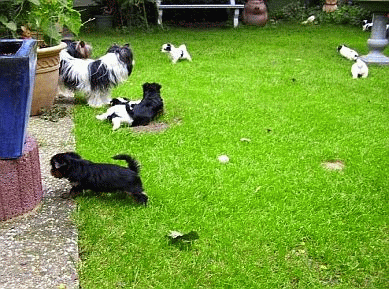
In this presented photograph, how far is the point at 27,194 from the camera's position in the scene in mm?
3004

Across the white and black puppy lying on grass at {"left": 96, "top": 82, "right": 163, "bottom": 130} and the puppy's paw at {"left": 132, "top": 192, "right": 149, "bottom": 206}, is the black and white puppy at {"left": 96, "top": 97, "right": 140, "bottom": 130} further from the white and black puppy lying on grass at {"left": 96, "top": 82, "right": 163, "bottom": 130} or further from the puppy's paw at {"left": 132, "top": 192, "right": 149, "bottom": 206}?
the puppy's paw at {"left": 132, "top": 192, "right": 149, "bottom": 206}

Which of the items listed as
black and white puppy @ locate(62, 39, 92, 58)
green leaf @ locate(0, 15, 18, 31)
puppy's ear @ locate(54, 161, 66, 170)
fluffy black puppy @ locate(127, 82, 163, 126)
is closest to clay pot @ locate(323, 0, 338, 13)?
black and white puppy @ locate(62, 39, 92, 58)

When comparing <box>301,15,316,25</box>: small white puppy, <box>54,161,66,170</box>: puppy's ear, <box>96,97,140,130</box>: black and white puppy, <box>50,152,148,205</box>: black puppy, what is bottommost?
<box>301,15,316,25</box>: small white puppy

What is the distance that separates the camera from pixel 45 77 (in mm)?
4887

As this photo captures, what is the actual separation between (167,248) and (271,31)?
8306mm

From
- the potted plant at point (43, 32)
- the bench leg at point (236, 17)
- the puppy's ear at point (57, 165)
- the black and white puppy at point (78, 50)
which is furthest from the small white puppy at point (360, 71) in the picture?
the bench leg at point (236, 17)

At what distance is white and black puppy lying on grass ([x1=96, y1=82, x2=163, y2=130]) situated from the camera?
4.62 meters

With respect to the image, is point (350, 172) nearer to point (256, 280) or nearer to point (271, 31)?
point (256, 280)

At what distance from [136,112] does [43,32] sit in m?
1.27

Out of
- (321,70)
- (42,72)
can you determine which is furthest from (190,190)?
(321,70)

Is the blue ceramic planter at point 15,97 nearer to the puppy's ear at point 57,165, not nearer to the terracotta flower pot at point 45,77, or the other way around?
the puppy's ear at point 57,165

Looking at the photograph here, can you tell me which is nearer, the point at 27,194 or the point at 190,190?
the point at 27,194

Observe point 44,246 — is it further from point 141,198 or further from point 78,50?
point 78,50

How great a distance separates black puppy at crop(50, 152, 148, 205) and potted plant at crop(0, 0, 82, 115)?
6.34 ft
